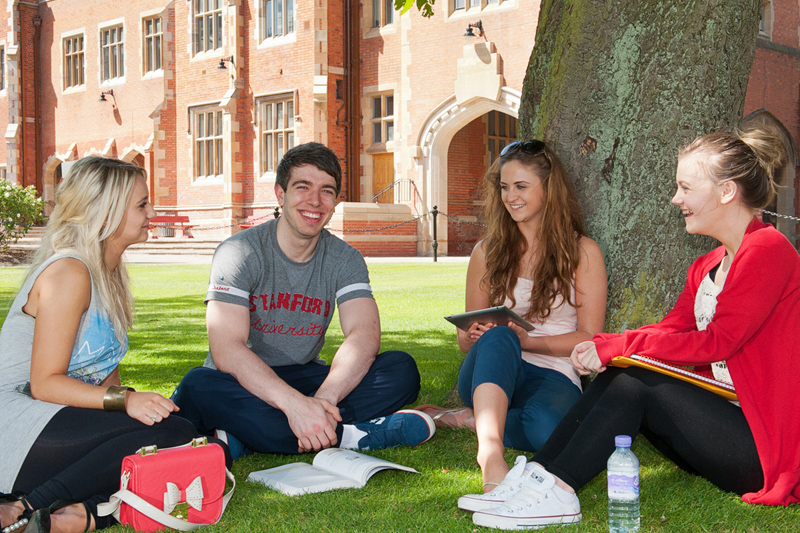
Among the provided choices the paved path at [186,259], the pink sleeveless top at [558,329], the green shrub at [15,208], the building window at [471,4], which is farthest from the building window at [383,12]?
the pink sleeveless top at [558,329]

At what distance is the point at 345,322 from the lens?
330cm

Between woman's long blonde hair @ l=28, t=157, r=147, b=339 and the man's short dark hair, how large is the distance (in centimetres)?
84

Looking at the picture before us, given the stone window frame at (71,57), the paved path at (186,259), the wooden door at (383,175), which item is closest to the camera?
the paved path at (186,259)

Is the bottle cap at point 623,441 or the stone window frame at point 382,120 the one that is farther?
the stone window frame at point 382,120

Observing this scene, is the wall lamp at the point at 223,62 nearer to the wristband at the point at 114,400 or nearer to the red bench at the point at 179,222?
the red bench at the point at 179,222

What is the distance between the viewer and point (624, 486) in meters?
2.20

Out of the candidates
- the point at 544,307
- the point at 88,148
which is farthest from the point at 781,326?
the point at 88,148

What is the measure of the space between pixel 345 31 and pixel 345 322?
687 inches

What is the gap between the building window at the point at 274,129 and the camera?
66.6 ft

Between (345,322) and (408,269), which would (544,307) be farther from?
(408,269)

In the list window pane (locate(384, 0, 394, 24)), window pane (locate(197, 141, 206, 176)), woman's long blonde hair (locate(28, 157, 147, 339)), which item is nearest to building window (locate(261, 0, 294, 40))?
window pane (locate(384, 0, 394, 24))

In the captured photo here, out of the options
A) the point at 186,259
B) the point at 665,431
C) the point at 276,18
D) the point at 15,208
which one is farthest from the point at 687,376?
the point at 276,18

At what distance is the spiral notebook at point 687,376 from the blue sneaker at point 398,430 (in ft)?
3.46

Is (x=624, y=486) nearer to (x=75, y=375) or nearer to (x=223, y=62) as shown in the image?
(x=75, y=375)
